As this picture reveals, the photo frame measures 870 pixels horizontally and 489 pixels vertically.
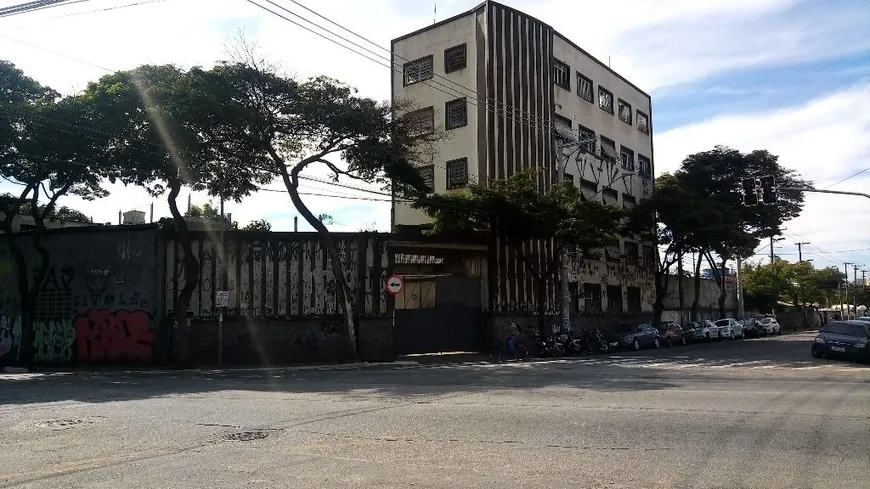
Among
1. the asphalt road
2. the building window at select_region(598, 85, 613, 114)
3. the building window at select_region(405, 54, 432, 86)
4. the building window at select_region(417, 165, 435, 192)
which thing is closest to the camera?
the asphalt road

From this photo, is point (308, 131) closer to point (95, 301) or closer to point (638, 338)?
point (95, 301)

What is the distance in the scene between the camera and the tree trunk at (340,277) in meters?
26.2

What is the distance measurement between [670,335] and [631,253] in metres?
11.8

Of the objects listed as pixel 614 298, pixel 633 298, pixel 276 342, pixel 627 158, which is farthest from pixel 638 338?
pixel 627 158

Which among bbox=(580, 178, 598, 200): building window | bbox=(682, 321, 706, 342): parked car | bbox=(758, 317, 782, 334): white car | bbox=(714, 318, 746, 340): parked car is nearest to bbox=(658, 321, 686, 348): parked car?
bbox=(682, 321, 706, 342): parked car

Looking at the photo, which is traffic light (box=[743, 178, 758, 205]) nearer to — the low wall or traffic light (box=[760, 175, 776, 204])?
traffic light (box=[760, 175, 776, 204])

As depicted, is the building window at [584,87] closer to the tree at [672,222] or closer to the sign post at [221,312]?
the tree at [672,222]

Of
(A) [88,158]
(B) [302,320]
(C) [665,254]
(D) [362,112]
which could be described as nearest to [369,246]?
(B) [302,320]

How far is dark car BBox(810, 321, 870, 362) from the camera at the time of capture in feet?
77.8

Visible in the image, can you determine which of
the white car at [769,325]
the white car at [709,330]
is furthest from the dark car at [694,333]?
the white car at [769,325]

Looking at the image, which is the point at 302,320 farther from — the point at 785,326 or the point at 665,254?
the point at 785,326

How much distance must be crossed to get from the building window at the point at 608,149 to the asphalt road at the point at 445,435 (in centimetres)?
3184

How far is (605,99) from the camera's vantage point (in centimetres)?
4844

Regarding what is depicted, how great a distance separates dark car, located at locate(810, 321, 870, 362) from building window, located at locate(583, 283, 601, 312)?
654 inches
